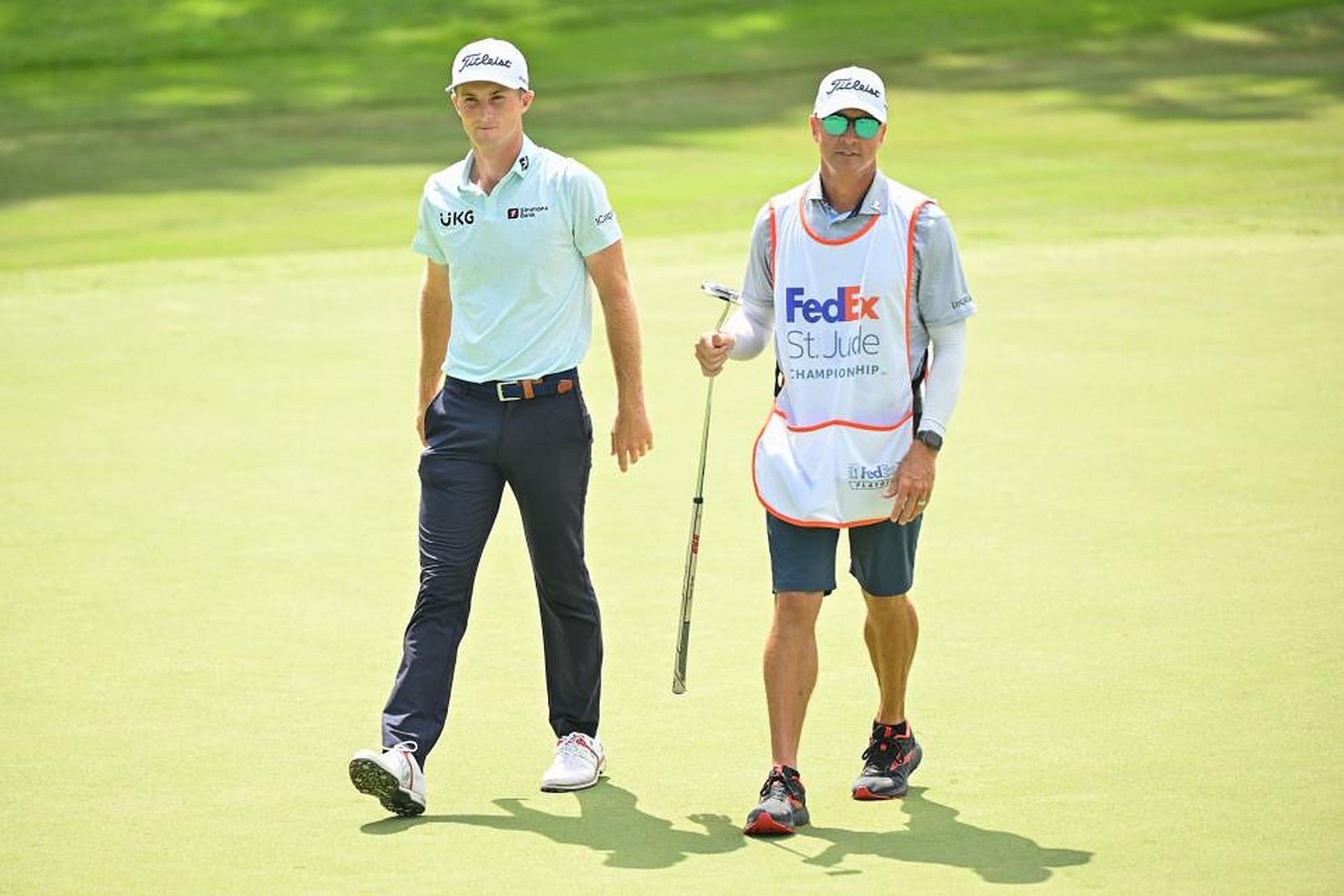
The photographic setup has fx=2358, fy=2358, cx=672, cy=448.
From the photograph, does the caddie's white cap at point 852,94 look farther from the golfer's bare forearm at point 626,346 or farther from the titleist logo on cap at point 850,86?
the golfer's bare forearm at point 626,346

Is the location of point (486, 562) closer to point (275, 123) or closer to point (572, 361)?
point (572, 361)

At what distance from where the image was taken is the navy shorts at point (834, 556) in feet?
21.6

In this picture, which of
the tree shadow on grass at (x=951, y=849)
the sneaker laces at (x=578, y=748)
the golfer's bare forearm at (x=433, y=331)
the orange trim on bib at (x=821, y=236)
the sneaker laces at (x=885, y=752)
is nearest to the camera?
the tree shadow on grass at (x=951, y=849)

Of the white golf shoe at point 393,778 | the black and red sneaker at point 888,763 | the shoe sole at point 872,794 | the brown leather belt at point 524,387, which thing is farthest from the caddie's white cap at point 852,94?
the white golf shoe at point 393,778

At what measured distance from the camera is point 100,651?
27.5 ft

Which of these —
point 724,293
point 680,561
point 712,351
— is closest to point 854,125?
point 724,293

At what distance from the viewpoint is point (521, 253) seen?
6.74 metres

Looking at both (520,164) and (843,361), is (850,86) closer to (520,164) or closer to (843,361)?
(843,361)

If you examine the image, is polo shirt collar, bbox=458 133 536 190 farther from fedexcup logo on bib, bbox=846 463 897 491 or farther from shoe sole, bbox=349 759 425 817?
shoe sole, bbox=349 759 425 817

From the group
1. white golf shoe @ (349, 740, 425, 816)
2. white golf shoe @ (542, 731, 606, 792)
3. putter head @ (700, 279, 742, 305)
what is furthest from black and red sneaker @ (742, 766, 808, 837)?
putter head @ (700, 279, 742, 305)

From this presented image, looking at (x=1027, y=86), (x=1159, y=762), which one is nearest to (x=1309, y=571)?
(x=1159, y=762)

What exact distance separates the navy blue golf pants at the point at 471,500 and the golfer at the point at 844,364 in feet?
1.90

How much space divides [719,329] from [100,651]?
2903mm

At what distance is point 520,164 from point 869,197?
3.34 ft
